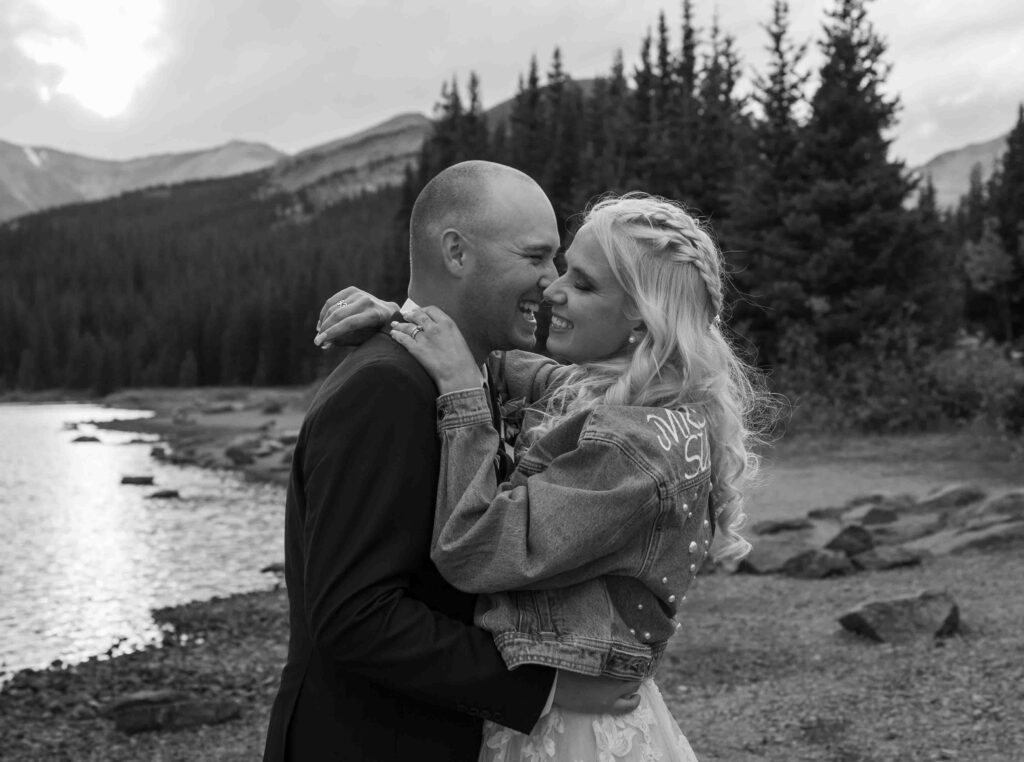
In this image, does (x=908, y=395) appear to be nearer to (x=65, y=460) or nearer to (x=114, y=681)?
(x=114, y=681)

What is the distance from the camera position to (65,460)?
44188 mm

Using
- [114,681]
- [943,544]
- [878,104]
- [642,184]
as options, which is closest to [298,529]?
[114,681]

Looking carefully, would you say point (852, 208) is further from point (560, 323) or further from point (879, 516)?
point (560, 323)

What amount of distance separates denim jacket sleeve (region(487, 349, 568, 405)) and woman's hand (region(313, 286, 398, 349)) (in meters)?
0.48

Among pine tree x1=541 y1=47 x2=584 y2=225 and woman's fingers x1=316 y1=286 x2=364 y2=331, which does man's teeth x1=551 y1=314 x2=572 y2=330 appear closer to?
woman's fingers x1=316 y1=286 x2=364 y2=331

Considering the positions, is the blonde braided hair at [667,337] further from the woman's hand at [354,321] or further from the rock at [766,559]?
the rock at [766,559]

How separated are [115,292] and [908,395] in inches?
5018

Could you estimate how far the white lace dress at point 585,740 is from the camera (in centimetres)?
268

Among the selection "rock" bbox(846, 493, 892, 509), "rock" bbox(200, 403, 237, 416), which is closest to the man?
"rock" bbox(846, 493, 892, 509)

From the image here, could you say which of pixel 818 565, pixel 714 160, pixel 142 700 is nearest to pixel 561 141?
pixel 714 160

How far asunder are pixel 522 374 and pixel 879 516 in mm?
13156

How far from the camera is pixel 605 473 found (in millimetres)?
2475

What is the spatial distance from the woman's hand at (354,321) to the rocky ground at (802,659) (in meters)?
4.79

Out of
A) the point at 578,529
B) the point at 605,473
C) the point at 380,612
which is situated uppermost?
the point at 605,473
